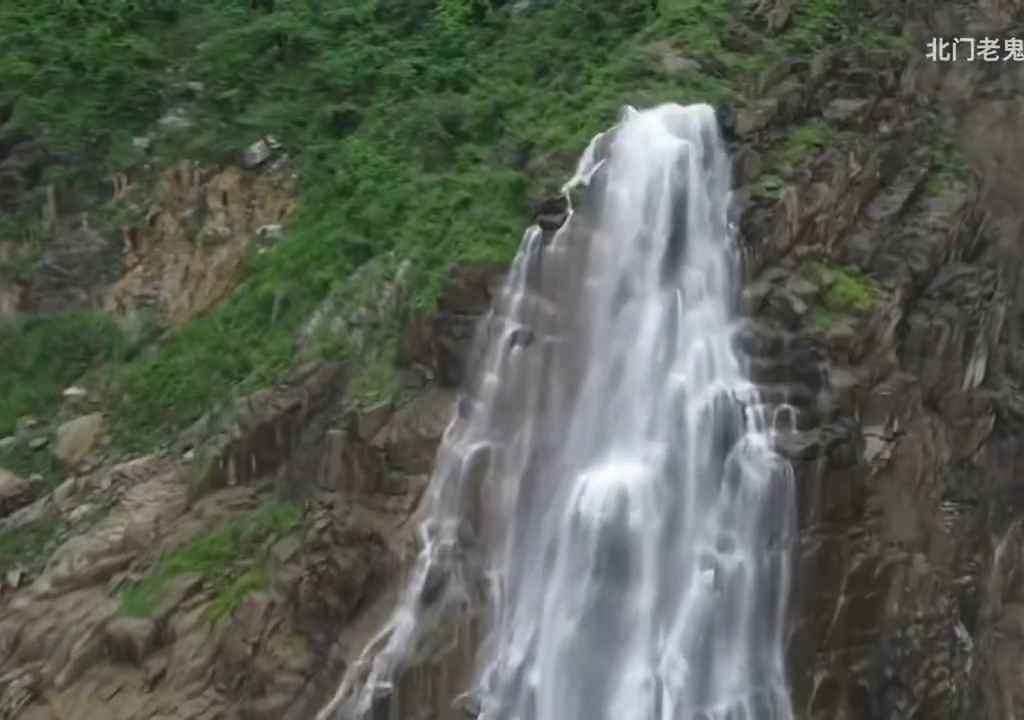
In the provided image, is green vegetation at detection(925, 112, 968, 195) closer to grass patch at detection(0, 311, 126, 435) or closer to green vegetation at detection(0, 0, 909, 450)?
green vegetation at detection(0, 0, 909, 450)

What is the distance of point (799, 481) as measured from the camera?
1092 centimetres

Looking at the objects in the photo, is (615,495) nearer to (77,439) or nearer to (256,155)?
(77,439)

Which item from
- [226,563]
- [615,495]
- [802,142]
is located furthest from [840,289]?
[226,563]

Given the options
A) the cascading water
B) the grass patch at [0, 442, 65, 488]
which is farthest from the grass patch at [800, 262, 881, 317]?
the grass patch at [0, 442, 65, 488]

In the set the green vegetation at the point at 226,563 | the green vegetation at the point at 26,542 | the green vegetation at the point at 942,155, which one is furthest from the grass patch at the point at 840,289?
the green vegetation at the point at 26,542

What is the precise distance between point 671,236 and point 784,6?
400 centimetres

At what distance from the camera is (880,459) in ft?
37.2

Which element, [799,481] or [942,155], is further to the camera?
[942,155]

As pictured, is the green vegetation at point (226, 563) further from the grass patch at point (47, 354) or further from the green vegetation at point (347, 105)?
the grass patch at point (47, 354)

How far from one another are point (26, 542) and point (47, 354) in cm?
341

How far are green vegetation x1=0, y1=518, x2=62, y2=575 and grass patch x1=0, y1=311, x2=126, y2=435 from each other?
2.27 m

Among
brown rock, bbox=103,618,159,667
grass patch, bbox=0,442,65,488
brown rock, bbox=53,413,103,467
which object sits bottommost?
brown rock, bbox=103,618,159,667

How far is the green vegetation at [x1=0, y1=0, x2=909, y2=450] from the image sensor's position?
1352cm

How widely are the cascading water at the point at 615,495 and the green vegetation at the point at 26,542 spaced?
378 cm
